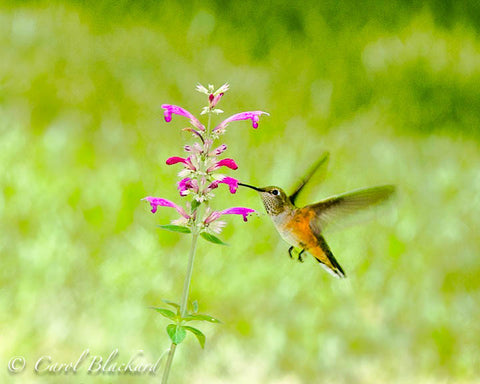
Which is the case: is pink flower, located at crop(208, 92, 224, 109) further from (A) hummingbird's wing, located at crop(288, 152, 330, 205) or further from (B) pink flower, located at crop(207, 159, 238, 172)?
(A) hummingbird's wing, located at crop(288, 152, 330, 205)

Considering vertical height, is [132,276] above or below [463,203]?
below

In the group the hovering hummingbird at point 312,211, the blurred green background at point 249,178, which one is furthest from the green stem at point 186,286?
the blurred green background at point 249,178

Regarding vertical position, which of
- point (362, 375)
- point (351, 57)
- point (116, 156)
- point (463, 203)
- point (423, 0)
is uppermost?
point (423, 0)

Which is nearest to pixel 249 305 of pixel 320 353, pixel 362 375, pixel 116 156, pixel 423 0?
pixel 320 353

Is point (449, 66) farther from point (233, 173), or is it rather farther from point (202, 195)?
point (202, 195)

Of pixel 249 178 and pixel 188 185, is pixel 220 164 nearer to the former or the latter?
pixel 188 185

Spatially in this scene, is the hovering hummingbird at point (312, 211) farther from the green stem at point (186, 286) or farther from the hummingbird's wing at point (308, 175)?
the green stem at point (186, 286)

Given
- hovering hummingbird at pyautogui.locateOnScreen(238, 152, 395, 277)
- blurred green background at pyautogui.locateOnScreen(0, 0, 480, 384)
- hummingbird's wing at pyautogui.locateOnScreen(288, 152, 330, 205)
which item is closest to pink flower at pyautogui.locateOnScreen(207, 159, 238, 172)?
hovering hummingbird at pyautogui.locateOnScreen(238, 152, 395, 277)

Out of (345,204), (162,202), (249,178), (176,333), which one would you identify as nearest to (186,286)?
(176,333)
